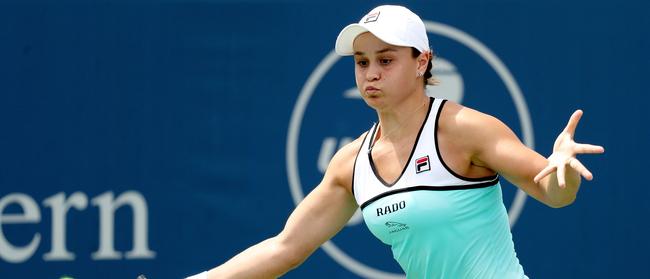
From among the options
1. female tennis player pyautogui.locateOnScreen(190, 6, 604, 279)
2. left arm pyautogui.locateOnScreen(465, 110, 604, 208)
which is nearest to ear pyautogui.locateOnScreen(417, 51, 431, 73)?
female tennis player pyautogui.locateOnScreen(190, 6, 604, 279)

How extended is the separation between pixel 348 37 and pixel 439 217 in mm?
667

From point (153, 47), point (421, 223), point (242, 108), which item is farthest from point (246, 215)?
point (421, 223)

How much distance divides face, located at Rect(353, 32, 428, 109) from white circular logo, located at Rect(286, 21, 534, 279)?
6.73ft

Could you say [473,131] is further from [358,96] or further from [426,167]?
[358,96]

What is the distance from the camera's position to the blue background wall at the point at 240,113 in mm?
6445

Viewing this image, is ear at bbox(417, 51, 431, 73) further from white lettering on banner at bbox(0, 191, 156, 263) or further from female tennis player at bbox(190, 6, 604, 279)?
white lettering on banner at bbox(0, 191, 156, 263)

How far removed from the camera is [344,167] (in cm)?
471

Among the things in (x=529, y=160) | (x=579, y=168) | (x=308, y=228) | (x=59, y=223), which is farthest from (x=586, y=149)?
(x=59, y=223)

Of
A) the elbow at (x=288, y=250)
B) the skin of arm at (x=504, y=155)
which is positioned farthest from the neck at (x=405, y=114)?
the elbow at (x=288, y=250)

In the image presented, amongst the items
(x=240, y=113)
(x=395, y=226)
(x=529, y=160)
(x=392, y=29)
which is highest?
(x=240, y=113)

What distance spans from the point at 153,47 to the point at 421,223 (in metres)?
2.46

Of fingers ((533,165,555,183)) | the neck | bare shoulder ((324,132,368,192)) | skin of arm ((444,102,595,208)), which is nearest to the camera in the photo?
fingers ((533,165,555,183))

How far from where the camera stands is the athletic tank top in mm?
4414

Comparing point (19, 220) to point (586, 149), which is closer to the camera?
point (586, 149)
